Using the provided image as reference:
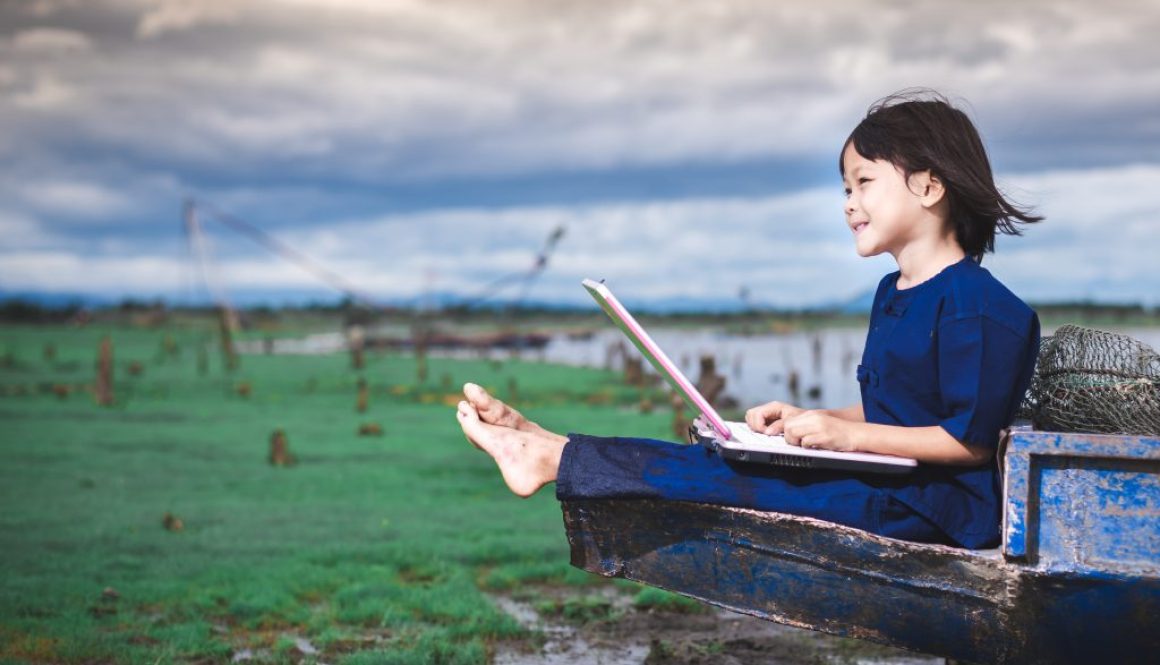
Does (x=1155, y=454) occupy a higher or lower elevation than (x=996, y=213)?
lower

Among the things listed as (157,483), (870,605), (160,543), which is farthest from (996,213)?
(157,483)

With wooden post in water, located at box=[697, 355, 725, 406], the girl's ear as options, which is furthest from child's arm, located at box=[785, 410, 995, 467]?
wooden post in water, located at box=[697, 355, 725, 406]

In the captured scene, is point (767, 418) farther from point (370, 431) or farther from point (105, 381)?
point (105, 381)

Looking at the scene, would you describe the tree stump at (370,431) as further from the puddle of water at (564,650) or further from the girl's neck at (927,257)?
the girl's neck at (927,257)

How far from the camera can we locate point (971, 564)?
338 centimetres

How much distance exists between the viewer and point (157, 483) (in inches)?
446

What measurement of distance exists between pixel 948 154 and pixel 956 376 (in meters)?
0.75

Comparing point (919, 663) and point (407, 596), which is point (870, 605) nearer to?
point (919, 663)

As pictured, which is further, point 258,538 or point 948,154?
point 258,538

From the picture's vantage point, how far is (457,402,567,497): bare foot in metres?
3.61

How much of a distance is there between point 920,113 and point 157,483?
31.9ft

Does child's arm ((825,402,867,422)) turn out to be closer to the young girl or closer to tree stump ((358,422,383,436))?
the young girl

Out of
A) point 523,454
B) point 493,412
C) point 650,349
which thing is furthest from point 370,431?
point 650,349

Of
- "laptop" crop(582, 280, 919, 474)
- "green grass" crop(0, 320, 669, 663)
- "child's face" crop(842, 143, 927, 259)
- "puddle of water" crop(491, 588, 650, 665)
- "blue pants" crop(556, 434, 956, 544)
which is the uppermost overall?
"child's face" crop(842, 143, 927, 259)
